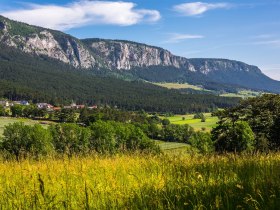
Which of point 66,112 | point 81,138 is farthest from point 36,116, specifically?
point 81,138

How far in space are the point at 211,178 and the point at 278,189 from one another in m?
1.29

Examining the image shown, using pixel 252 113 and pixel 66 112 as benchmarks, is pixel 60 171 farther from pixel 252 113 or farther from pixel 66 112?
pixel 66 112

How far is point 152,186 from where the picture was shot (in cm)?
479

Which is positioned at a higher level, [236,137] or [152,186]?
[152,186]

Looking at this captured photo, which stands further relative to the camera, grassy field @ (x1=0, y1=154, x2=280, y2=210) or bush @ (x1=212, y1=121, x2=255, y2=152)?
bush @ (x1=212, y1=121, x2=255, y2=152)

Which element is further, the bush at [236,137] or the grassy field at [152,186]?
the bush at [236,137]

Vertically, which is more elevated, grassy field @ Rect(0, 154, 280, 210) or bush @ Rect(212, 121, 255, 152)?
grassy field @ Rect(0, 154, 280, 210)

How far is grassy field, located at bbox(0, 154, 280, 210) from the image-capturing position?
3979mm

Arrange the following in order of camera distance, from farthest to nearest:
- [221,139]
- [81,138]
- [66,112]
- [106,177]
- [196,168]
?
[66,112]
[81,138]
[221,139]
[196,168]
[106,177]

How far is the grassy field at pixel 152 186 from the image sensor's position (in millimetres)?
3979

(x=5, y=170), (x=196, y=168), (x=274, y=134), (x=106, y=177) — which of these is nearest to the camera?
(x=106, y=177)

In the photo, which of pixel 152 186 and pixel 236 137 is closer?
pixel 152 186

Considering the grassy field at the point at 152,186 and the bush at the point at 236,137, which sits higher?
the grassy field at the point at 152,186

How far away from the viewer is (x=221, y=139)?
4819cm
